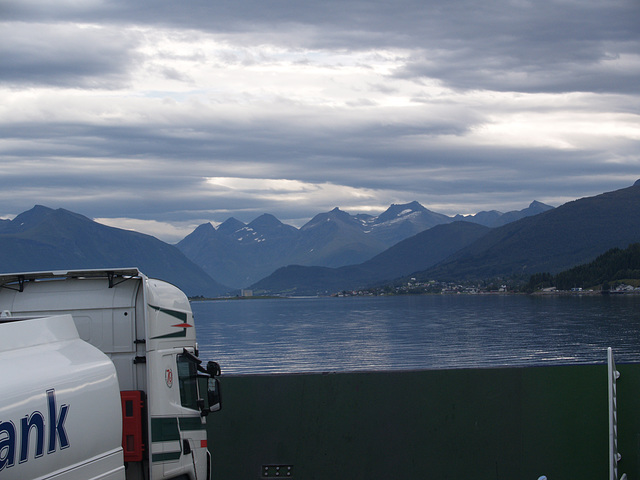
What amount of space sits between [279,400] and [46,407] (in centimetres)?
548

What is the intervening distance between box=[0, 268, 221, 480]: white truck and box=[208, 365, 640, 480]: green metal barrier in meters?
1.93

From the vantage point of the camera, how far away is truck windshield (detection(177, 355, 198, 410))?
8.69 m

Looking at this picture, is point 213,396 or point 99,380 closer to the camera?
point 99,380

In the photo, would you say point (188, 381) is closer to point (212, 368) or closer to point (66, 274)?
point (212, 368)

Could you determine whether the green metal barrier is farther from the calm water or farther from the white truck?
the calm water

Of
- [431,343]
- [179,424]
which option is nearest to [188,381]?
[179,424]

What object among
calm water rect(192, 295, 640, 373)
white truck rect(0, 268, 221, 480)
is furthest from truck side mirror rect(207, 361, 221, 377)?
calm water rect(192, 295, 640, 373)

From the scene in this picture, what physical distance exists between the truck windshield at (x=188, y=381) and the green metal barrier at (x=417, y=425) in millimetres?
2114

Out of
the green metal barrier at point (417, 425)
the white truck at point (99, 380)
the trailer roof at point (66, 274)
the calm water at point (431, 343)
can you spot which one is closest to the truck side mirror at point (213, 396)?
the white truck at point (99, 380)

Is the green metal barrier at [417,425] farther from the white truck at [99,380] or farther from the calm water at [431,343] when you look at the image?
the calm water at [431,343]

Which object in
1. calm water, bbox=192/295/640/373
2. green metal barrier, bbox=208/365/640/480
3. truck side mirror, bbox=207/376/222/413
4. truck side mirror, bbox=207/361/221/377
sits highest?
truck side mirror, bbox=207/361/221/377

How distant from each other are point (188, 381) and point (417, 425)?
3.76 m

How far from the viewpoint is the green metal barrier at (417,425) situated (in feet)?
35.3

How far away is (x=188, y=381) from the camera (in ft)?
29.2
